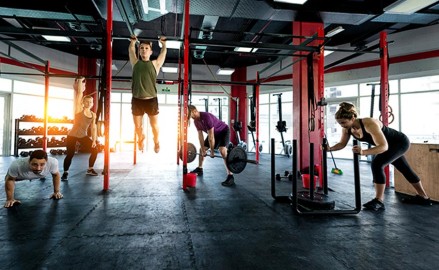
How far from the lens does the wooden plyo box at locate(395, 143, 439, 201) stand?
2.79m

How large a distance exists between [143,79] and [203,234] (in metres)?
2.03

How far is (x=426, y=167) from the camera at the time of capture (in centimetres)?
290

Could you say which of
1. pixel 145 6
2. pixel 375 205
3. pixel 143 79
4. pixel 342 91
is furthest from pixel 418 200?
pixel 342 91

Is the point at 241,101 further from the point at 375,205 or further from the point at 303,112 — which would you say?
the point at 375,205

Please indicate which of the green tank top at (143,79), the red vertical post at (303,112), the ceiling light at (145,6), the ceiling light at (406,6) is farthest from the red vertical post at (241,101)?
the green tank top at (143,79)

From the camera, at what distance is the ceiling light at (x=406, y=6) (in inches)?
161

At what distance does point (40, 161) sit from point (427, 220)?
3.47 meters

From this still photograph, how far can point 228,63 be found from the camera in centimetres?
998

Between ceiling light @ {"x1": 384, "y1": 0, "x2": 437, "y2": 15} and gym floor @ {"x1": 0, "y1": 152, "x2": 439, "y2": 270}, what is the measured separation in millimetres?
3453

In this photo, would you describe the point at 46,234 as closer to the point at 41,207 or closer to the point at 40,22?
the point at 41,207

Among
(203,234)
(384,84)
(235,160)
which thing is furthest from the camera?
(384,84)

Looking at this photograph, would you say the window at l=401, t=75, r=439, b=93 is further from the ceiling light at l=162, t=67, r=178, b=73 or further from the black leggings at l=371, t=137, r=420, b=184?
the ceiling light at l=162, t=67, r=178, b=73

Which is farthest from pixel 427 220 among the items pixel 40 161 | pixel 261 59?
pixel 261 59

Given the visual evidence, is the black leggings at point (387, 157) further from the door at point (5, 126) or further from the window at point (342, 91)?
the door at point (5, 126)
